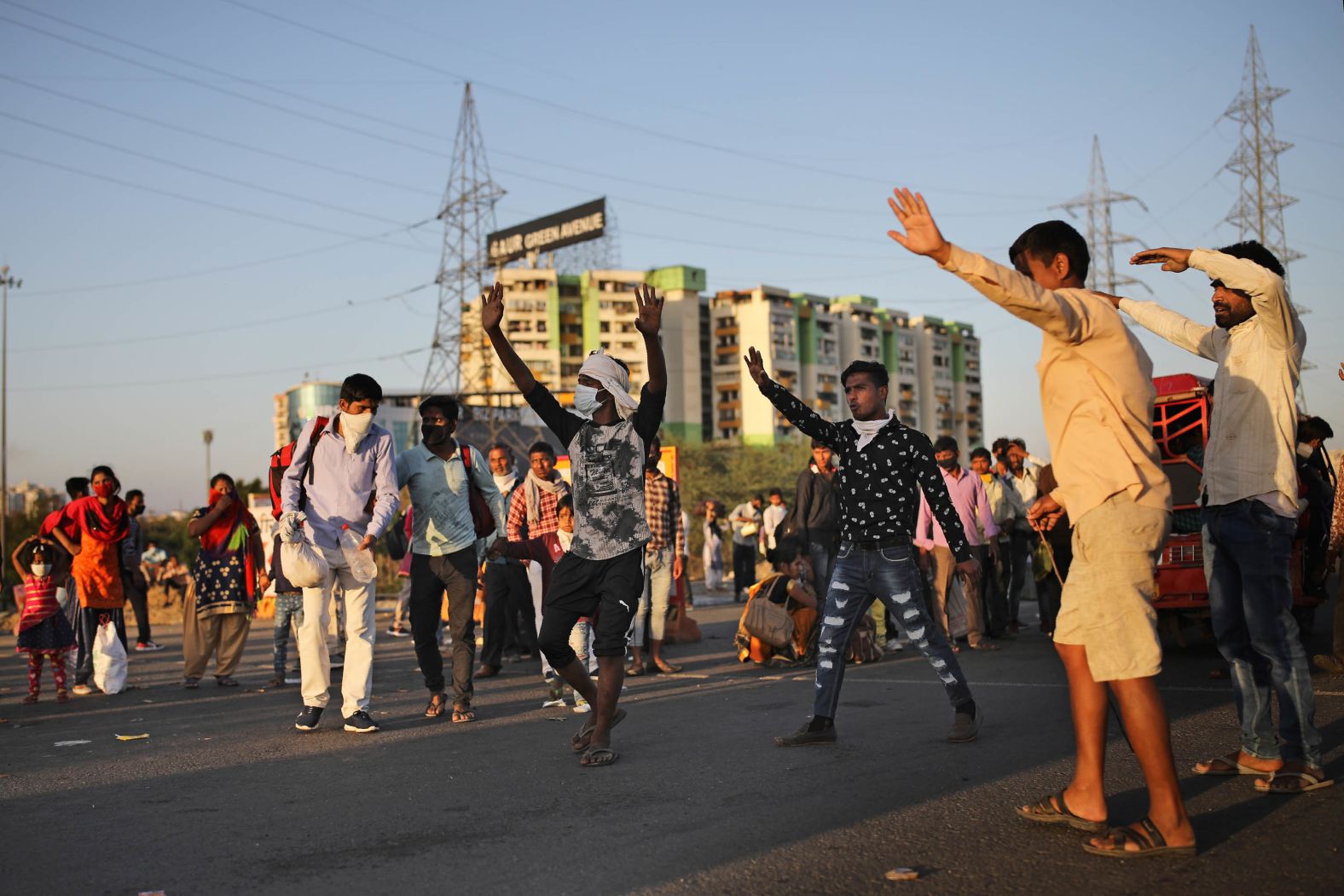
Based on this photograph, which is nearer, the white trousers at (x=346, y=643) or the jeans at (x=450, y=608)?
the white trousers at (x=346, y=643)

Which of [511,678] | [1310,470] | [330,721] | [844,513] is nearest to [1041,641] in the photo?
[1310,470]

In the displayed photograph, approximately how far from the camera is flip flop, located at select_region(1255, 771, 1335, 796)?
194 inches

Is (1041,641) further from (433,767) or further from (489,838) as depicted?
(489,838)

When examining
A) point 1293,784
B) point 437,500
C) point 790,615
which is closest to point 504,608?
point 790,615

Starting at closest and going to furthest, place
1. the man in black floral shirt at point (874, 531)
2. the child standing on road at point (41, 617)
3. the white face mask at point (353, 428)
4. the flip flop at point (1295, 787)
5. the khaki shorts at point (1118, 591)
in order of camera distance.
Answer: the khaki shorts at point (1118, 591) < the flip flop at point (1295, 787) < the man in black floral shirt at point (874, 531) < the white face mask at point (353, 428) < the child standing on road at point (41, 617)

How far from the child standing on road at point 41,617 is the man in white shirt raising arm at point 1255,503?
9806mm

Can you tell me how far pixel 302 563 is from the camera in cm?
784

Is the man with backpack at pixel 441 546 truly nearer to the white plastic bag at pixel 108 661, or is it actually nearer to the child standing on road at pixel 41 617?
the white plastic bag at pixel 108 661

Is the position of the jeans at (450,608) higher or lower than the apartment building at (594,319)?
lower

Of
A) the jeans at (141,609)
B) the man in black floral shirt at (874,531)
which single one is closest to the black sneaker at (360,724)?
the man in black floral shirt at (874,531)

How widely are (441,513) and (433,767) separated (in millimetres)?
2429

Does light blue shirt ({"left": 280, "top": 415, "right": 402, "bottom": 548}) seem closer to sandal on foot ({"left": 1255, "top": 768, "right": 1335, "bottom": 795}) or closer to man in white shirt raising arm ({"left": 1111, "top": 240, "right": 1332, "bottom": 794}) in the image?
man in white shirt raising arm ({"left": 1111, "top": 240, "right": 1332, "bottom": 794})

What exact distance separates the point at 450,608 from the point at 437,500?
79 cm

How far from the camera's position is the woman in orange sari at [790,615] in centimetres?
1155
